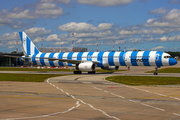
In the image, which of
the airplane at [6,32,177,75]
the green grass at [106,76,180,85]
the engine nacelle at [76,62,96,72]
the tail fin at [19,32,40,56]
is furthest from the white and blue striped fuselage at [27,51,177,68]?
the green grass at [106,76,180,85]

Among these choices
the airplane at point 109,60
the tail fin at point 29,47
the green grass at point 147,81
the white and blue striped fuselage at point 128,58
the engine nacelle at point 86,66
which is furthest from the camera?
the tail fin at point 29,47

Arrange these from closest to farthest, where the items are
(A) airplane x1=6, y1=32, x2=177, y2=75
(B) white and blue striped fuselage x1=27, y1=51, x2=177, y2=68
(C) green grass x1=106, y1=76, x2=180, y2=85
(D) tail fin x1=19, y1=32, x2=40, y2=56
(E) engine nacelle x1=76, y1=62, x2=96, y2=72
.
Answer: (C) green grass x1=106, y1=76, x2=180, y2=85, (B) white and blue striped fuselage x1=27, y1=51, x2=177, y2=68, (A) airplane x1=6, y1=32, x2=177, y2=75, (E) engine nacelle x1=76, y1=62, x2=96, y2=72, (D) tail fin x1=19, y1=32, x2=40, y2=56

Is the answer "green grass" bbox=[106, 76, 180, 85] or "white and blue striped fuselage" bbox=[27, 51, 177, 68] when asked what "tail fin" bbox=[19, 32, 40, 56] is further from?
"green grass" bbox=[106, 76, 180, 85]

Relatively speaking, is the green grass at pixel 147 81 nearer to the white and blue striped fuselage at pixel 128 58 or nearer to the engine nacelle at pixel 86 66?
the white and blue striped fuselage at pixel 128 58

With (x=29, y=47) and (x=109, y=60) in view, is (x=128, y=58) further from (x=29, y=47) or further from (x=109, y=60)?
(x=29, y=47)

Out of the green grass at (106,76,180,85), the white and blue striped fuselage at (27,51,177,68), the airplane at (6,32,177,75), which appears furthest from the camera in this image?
the airplane at (6,32,177,75)

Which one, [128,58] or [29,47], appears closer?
[128,58]

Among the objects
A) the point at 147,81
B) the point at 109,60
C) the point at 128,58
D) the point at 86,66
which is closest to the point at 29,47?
the point at 86,66

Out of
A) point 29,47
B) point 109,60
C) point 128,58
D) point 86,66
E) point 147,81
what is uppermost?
point 29,47

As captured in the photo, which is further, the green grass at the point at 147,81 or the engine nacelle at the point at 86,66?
the engine nacelle at the point at 86,66

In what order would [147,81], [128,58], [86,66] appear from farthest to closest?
[86,66] → [128,58] → [147,81]

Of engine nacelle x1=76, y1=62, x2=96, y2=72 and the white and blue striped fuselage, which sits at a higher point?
the white and blue striped fuselage

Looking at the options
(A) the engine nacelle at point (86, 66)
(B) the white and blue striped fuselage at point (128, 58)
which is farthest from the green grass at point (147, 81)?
(A) the engine nacelle at point (86, 66)

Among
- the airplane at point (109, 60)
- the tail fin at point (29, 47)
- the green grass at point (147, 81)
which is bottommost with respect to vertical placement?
the green grass at point (147, 81)
